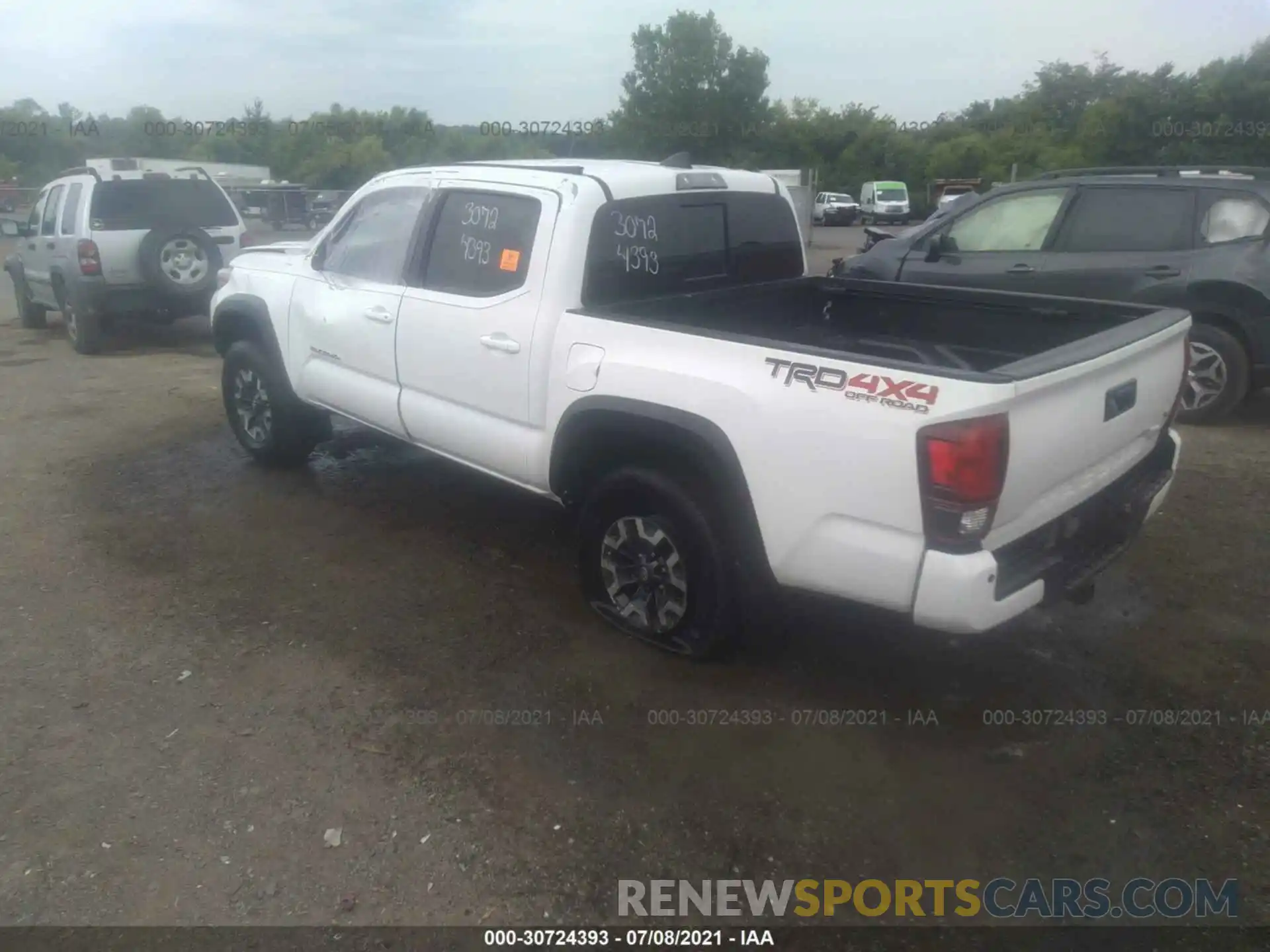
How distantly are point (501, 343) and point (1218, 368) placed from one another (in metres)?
5.27

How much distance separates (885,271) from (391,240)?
428 centimetres

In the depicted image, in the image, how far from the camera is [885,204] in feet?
125

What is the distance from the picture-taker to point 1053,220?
7180mm

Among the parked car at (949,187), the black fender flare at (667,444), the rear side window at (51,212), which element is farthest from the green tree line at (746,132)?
the black fender flare at (667,444)

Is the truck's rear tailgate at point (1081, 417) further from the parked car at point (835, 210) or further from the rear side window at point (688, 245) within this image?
the parked car at point (835, 210)

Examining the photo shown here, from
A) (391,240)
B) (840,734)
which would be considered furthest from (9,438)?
(840,734)

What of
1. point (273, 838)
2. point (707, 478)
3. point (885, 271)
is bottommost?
point (273, 838)

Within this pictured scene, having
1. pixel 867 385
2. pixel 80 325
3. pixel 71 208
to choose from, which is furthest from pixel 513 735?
pixel 71 208

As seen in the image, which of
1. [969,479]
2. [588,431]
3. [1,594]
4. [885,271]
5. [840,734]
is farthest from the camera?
[885,271]

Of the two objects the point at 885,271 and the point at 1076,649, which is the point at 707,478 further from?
the point at 885,271

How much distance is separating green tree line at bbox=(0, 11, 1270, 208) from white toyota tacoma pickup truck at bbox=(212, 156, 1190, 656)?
1253 centimetres

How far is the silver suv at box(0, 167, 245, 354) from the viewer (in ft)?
31.5

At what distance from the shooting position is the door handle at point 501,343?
158 inches

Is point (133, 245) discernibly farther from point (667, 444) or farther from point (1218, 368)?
point (1218, 368)
